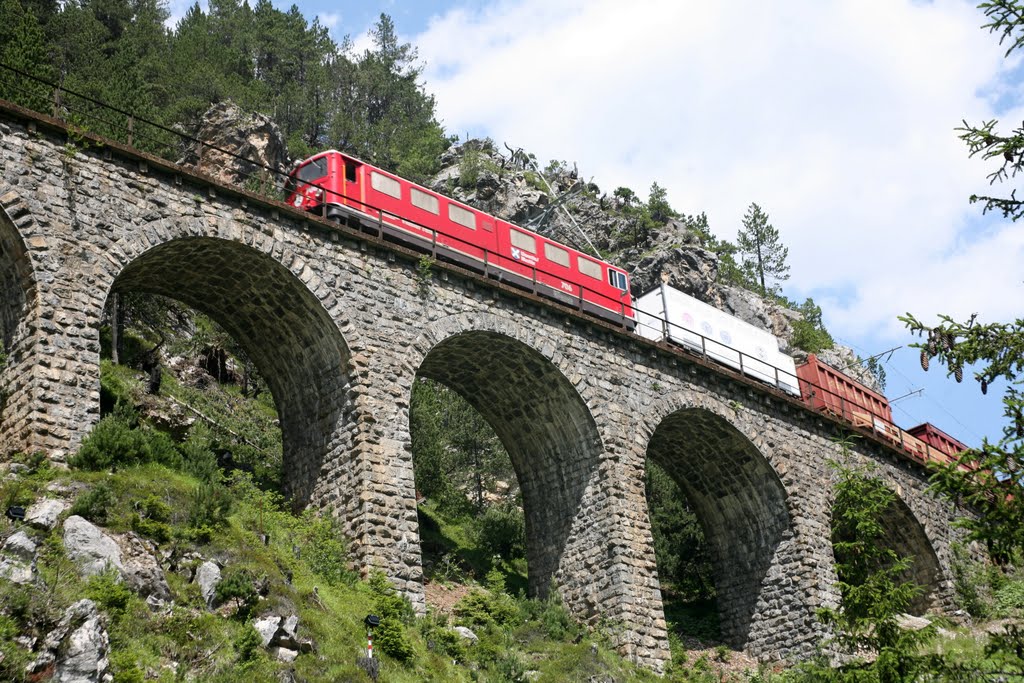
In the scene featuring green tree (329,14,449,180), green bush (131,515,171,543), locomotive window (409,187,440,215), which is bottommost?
green bush (131,515,171,543)

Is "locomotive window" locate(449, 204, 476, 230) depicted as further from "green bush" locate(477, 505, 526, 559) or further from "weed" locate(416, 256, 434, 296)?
"green bush" locate(477, 505, 526, 559)

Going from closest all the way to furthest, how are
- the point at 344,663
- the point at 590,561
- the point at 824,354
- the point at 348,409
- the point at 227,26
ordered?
the point at 344,663 < the point at 348,409 < the point at 590,561 < the point at 824,354 < the point at 227,26

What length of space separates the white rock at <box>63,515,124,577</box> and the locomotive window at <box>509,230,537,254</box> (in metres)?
17.7

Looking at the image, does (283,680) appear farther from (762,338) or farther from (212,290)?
(762,338)

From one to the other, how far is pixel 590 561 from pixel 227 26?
49966 millimetres

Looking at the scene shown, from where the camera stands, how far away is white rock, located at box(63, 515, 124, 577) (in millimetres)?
12984

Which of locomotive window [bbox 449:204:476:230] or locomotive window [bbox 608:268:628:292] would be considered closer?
locomotive window [bbox 449:204:476:230]

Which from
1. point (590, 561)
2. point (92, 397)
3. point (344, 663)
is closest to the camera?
point (344, 663)

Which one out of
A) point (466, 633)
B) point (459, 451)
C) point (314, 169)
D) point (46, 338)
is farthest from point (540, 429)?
point (459, 451)

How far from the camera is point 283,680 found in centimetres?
1330

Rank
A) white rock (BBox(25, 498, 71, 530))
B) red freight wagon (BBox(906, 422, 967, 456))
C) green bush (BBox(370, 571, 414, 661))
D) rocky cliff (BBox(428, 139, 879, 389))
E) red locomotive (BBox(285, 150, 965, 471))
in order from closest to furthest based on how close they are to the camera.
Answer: white rock (BBox(25, 498, 71, 530)) < green bush (BBox(370, 571, 414, 661)) < red locomotive (BBox(285, 150, 965, 471)) < red freight wagon (BBox(906, 422, 967, 456)) < rocky cliff (BBox(428, 139, 879, 389))

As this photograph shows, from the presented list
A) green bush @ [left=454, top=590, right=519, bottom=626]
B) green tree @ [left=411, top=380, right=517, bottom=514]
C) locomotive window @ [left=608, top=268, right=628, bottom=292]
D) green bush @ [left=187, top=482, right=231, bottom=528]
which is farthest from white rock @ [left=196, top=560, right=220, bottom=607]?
locomotive window @ [left=608, top=268, right=628, bottom=292]

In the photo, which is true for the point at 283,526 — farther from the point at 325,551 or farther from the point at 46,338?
the point at 46,338

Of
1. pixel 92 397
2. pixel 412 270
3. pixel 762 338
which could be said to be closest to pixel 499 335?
pixel 412 270
